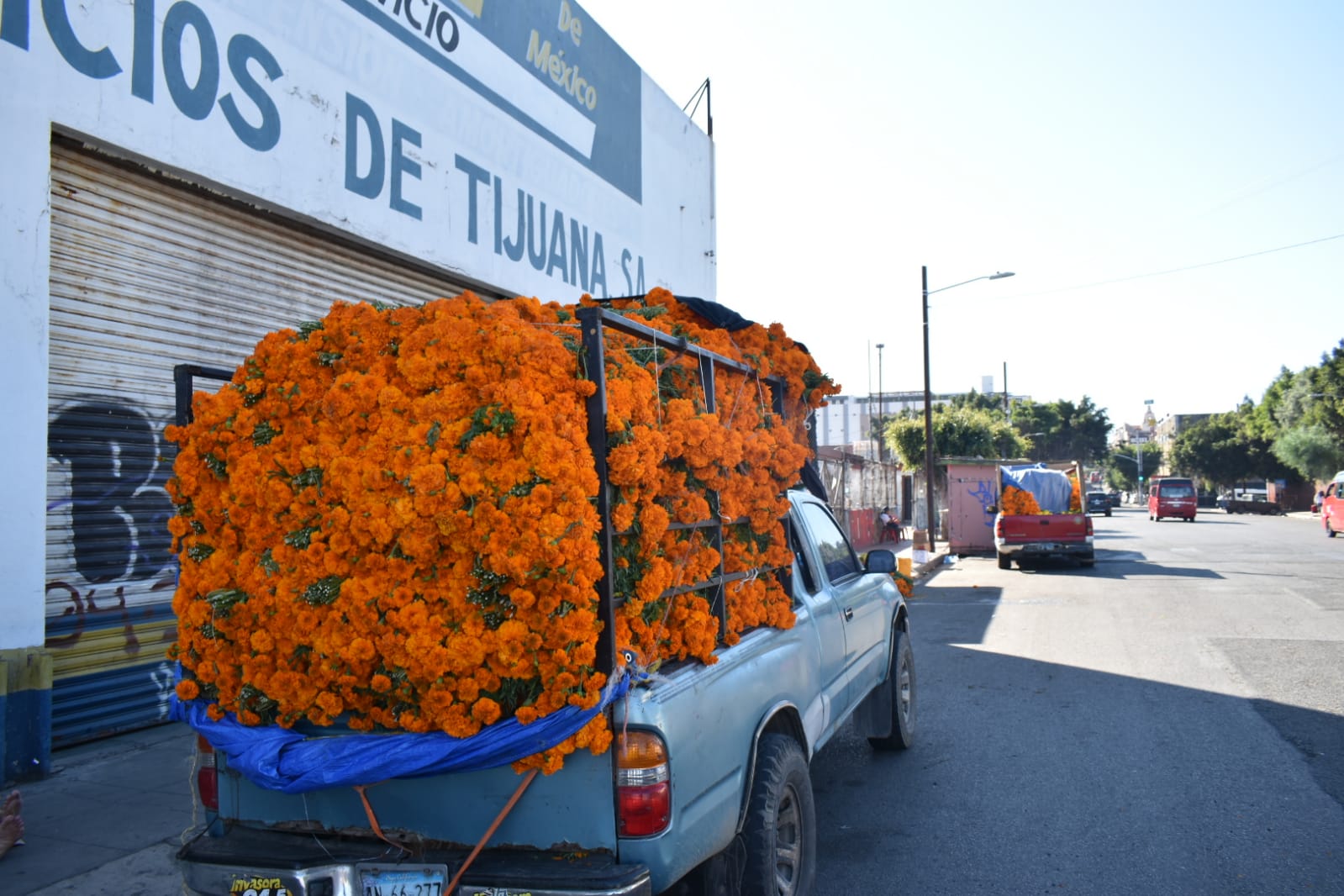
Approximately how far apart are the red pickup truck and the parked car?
35.2 metres

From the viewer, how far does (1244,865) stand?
4.07m

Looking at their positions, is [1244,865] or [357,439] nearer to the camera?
[357,439]

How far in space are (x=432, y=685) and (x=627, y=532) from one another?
79cm

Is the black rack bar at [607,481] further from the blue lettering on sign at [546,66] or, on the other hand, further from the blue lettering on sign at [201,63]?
the blue lettering on sign at [546,66]

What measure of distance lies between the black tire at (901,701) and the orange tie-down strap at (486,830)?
11.9 feet

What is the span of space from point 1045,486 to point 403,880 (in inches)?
748

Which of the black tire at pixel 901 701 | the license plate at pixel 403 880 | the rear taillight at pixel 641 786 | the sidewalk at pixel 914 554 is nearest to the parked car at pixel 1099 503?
the sidewalk at pixel 914 554

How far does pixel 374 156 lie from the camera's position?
876 centimetres

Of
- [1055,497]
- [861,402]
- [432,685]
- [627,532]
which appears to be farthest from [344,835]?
[861,402]

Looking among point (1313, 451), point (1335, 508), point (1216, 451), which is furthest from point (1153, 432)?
point (1335, 508)

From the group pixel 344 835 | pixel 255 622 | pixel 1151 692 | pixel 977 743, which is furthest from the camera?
pixel 1151 692

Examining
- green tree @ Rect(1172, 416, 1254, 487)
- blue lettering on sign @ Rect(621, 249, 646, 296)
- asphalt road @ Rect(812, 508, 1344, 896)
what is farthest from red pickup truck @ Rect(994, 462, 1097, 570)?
green tree @ Rect(1172, 416, 1254, 487)

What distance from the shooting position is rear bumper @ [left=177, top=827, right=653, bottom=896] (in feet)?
8.48

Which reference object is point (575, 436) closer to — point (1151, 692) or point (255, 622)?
point (255, 622)
